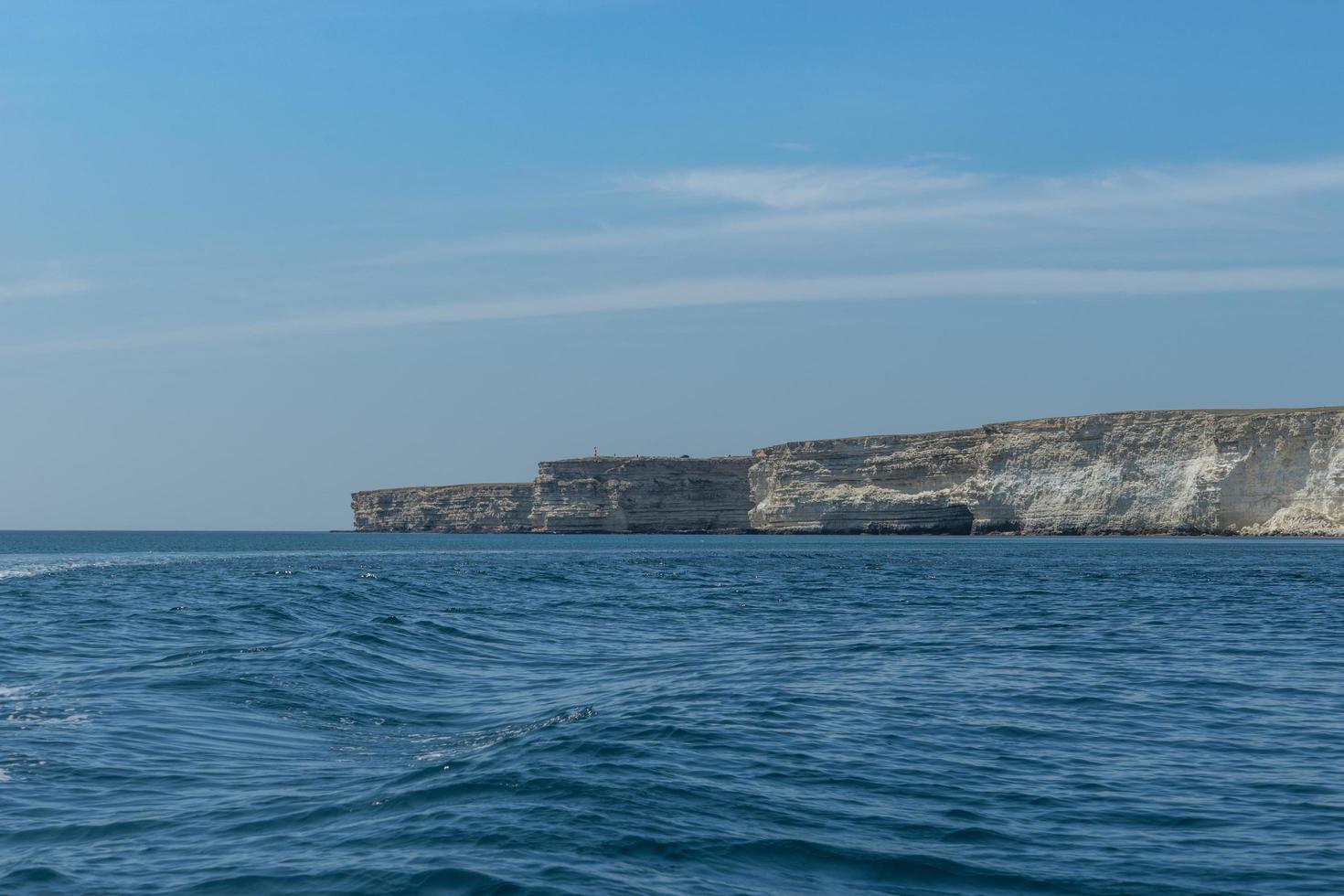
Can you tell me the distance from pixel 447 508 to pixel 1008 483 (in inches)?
3674

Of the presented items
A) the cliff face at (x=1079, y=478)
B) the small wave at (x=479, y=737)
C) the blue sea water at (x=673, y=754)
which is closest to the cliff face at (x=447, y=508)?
the cliff face at (x=1079, y=478)

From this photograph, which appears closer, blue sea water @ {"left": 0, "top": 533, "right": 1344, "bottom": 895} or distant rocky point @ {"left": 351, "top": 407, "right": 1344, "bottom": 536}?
blue sea water @ {"left": 0, "top": 533, "right": 1344, "bottom": 895}

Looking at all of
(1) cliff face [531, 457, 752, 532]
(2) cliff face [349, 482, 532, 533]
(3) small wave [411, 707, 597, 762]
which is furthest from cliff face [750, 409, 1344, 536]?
(3) small wave [411, 707, 597, 762]

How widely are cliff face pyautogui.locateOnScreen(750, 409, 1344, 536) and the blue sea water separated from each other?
215ft

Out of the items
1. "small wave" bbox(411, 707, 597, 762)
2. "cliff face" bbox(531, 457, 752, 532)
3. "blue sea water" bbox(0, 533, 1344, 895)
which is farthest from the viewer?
"cliff face" bbox(531, 457, 752, 532)

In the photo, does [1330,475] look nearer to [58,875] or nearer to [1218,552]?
[1218,552]

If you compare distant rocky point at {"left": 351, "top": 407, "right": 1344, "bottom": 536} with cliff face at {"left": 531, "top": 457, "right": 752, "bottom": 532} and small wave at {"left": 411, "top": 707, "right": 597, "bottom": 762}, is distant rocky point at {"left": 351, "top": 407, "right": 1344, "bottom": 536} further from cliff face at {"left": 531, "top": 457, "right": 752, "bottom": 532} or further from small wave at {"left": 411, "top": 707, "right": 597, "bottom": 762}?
small wave at {"left": 411, "top": 707, "right": 597, "bottom": 762}

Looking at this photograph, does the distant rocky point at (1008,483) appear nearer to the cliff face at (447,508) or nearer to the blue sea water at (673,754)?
the cliff face at (447,508)

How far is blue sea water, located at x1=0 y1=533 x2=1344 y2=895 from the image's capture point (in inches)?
311

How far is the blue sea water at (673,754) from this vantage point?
7.90 m

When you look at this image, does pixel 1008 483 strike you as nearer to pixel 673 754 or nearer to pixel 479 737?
pixel 479 737

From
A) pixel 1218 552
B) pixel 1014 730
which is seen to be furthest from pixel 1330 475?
pixel 1014 730

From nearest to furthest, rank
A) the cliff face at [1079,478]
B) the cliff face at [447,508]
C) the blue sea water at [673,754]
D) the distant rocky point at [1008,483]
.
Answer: the blue sea water at [673,754], the cliff face at [1079,478], the distant rocky point at [1008,483], the cliff face at [447,508]

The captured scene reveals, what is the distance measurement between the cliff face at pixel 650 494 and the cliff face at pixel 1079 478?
45.2 feet
